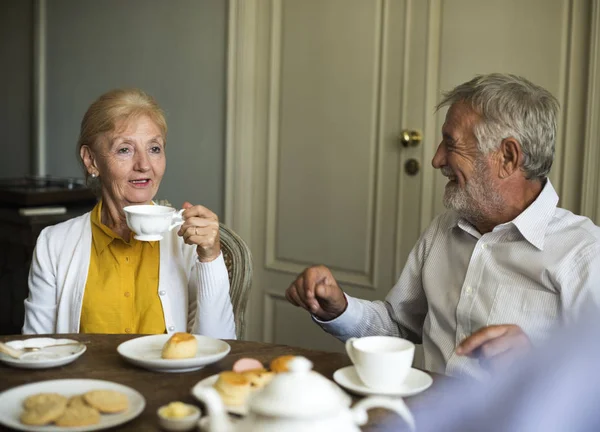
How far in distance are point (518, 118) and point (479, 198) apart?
22 centimetres

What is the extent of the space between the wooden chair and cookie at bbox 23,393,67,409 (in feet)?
3.03

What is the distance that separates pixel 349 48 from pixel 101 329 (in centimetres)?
184

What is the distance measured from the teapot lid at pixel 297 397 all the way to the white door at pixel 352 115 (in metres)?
2.14

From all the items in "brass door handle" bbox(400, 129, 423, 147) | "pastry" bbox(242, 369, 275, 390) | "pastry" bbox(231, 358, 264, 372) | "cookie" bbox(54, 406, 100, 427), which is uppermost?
"brass door handle" bbox(400, 129, 423, 147)

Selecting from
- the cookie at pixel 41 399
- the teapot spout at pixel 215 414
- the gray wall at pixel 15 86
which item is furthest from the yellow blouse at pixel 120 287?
→ the gray wall at pixel 15 86

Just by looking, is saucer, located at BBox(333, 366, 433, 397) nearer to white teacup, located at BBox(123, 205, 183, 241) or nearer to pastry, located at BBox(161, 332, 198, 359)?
pastry, located at BBox(161, 332, 198, 359)

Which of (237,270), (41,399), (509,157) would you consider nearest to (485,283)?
(509,157)

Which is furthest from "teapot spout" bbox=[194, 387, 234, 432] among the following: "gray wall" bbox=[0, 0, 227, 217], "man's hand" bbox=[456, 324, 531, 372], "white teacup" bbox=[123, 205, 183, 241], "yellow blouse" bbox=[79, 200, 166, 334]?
"gray wall" bbox=[0, 0, 227, 217]

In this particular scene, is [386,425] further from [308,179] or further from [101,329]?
[308,179]

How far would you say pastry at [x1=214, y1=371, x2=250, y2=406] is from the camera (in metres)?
1.20

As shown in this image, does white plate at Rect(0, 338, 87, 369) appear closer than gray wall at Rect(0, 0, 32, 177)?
Yes

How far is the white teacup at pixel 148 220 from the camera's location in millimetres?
1737

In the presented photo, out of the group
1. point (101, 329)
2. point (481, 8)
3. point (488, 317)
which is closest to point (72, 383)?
point (101, 329)

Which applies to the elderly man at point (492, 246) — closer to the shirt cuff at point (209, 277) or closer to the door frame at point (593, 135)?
the shirt cuff at point (209, 277)
